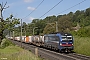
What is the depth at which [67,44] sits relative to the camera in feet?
110

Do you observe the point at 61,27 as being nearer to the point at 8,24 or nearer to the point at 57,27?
the point at 57,27

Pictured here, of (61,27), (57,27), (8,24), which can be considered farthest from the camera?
(61,27)

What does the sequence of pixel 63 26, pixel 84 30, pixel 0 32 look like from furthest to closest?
pixel 63 26 → pixel 84 30 → pixel 0 32

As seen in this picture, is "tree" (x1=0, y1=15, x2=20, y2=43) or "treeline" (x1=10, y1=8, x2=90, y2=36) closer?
"tree" (x1=0, y1=15, x2=20, y2=43)

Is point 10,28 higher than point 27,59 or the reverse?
higher

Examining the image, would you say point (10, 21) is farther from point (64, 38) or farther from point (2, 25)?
point (64, 38)

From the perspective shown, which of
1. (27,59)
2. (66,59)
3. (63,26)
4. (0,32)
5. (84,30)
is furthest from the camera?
(63,26)

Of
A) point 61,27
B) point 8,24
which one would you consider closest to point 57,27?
point 8,24

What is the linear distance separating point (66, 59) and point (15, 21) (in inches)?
687

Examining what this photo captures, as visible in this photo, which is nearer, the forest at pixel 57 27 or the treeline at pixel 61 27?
the forest at pixel 57 27

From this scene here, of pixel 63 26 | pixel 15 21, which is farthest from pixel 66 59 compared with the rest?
pixel 63 26

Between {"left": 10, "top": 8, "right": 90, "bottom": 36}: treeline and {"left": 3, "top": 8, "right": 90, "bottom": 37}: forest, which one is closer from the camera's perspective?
{"left": 3, "top": 8, "right": 90, "bottom": 37}: forest

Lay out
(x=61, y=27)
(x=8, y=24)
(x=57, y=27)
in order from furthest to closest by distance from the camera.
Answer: (x=61, y=27)
(x=57, y=27)
(x=8, y=24)

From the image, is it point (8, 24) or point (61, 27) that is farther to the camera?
point (61, 27)
